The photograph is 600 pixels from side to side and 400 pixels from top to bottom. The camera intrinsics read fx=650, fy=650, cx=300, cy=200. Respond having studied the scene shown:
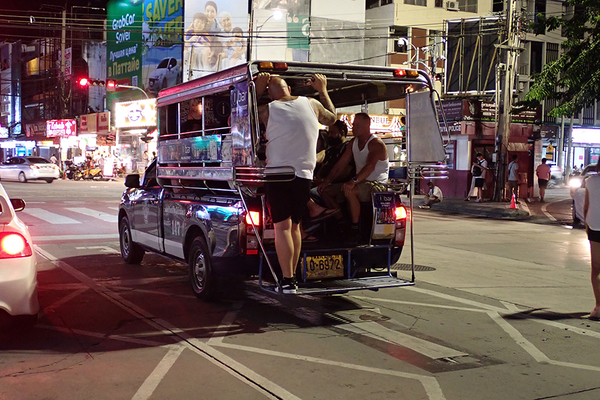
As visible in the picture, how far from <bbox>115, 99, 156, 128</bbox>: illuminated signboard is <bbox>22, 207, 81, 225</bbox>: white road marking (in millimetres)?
32666

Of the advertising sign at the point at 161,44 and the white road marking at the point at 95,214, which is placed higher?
the advertising sign at the point at 161,44

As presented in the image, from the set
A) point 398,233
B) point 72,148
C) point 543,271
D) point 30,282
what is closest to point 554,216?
point 543,271

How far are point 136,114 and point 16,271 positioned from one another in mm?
47623

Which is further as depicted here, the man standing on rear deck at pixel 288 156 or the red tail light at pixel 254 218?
the red tail light at pixel 254 218

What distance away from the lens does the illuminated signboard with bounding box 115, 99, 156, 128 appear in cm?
5044

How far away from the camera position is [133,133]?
175ft

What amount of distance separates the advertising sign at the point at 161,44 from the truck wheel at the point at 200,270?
154ft

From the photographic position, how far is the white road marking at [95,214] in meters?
16.5

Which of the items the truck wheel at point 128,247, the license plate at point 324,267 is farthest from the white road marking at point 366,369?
the truck wheel at point 128,247

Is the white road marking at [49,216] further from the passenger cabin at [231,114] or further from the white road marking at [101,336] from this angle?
the white road marking at [101,336]

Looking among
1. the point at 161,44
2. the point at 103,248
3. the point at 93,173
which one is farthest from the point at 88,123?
the point at 103,248

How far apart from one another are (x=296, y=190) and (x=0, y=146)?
7805cm

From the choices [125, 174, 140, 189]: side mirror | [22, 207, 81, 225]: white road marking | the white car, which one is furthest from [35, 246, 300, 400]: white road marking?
[22, 207, 81, 225]: white road marking

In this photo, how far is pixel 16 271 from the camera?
5391 millimetres
